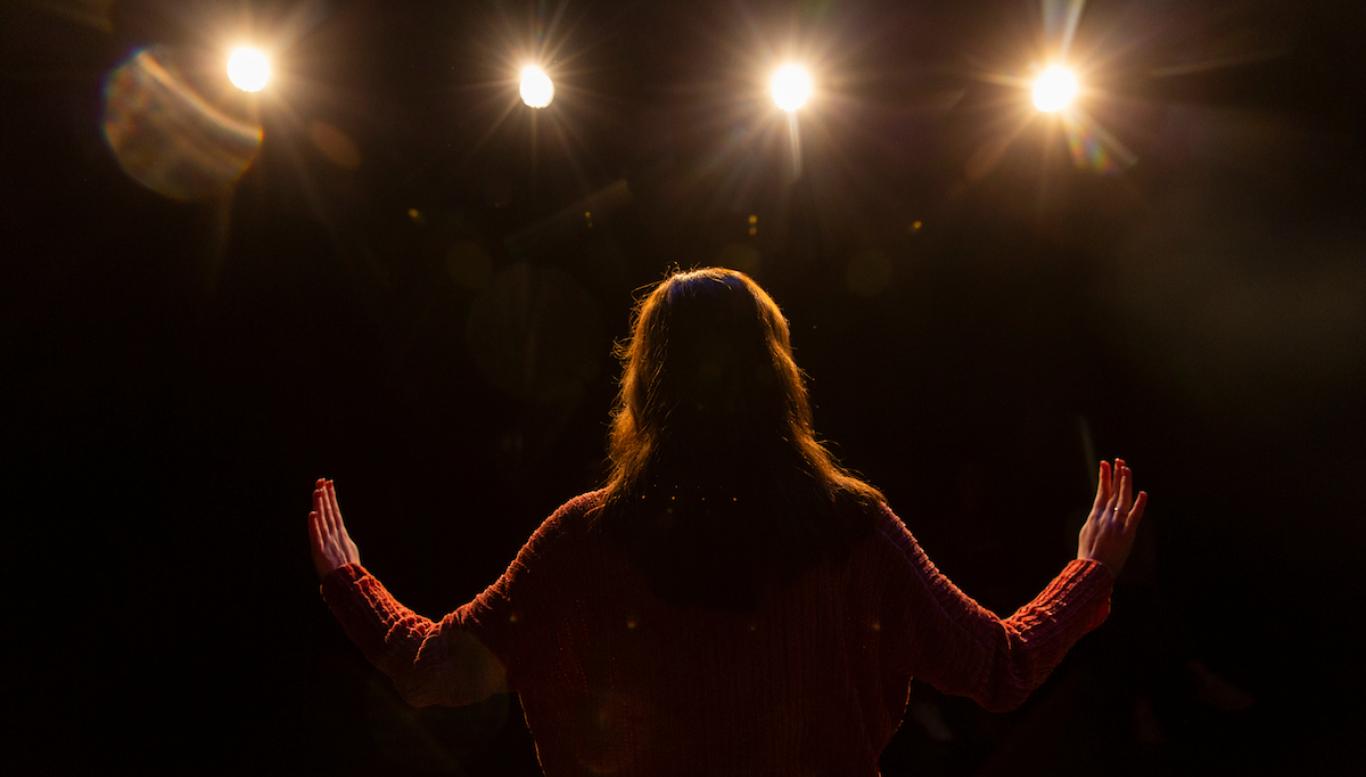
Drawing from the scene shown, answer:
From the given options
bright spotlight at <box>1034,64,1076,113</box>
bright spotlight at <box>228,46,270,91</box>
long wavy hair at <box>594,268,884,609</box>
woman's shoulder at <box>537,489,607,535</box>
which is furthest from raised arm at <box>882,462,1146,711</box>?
bright spotlight at <box>228,46,270,91</box>

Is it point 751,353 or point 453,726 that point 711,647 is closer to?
point 751,353

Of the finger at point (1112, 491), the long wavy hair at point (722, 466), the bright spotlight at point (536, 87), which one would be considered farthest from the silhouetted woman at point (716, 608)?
the bright spotlight at point (536, 87)

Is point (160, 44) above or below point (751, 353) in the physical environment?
above

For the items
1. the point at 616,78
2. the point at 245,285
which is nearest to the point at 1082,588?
the point at 616,78

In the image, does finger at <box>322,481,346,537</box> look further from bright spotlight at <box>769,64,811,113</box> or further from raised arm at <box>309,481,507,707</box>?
bright spotlight at <box>769,64,811,113</box>

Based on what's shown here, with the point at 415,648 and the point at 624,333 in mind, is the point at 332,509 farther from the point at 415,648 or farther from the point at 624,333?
the point at 624,333

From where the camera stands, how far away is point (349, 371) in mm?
2930

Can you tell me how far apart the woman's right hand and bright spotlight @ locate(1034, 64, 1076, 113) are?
6.06 feet

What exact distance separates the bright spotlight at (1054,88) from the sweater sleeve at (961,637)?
2117 millimetres

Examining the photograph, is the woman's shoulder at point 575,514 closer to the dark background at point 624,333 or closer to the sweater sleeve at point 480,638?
the sweater sleeve at point 480,638

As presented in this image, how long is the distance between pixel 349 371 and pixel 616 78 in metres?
1.52

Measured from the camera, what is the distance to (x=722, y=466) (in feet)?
2.99

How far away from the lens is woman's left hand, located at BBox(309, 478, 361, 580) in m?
1.10

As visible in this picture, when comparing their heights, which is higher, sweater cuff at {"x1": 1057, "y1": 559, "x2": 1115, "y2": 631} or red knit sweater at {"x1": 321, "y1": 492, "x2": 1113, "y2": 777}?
sweater cuff at {"x1": 1057, "y1": 559, "x2": 1115, "y2": 631}
